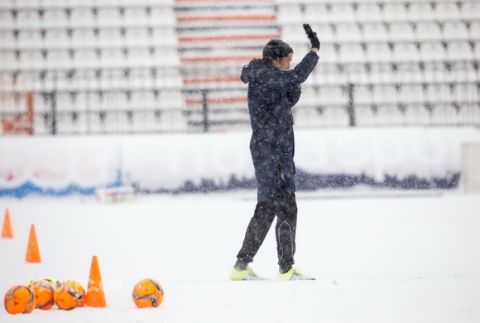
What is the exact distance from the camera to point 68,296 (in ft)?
9.65

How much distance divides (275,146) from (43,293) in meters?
1.35

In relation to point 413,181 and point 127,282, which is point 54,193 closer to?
point 413,181

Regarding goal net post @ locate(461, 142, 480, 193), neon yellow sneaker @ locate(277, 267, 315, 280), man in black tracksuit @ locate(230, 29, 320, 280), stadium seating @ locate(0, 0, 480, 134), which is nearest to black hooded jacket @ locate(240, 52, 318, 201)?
man in black tracksuit @ locate(230, 29, 320, 280)

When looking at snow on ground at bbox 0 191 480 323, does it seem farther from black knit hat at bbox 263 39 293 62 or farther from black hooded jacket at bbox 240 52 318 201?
black knit hat at bbox 263 39 293 62

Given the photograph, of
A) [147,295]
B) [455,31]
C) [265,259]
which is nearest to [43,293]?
[147,295]

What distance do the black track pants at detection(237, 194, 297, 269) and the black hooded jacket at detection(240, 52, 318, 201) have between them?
0.05 m

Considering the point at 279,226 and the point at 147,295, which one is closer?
the point at 147,295

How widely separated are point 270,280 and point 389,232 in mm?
2385

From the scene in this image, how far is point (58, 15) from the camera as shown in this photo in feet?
52.8

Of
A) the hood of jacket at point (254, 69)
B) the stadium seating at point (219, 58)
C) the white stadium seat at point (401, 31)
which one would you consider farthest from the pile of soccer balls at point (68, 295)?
the white stadium seat at point (401, 31)

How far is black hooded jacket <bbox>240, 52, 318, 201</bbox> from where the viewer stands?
349 centimetres

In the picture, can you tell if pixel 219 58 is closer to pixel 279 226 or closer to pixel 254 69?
pixel 254 69

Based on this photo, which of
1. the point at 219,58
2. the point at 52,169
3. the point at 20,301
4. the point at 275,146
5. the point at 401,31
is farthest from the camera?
the point at 401,31

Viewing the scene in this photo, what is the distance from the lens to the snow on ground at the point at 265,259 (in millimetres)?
2838
